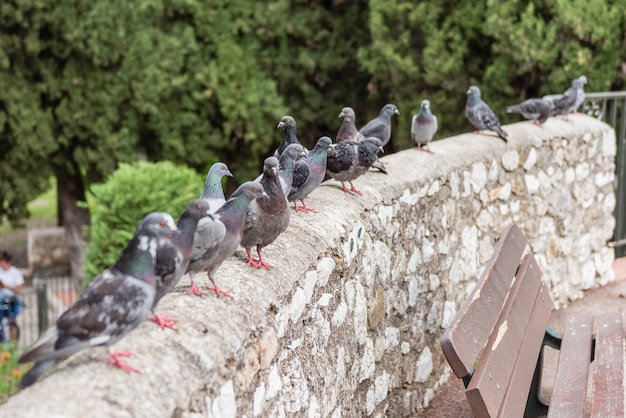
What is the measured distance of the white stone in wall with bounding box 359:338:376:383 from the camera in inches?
148

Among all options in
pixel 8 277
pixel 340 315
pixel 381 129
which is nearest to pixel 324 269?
pixel 340 315

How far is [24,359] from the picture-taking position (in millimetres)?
1939

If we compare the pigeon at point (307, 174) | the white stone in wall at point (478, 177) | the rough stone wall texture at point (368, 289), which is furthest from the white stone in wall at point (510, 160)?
the pigeon at point (307, 174)

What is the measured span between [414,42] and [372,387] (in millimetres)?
10684

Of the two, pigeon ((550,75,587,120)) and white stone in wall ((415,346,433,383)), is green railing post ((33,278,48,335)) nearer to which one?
pigeon ((550,75,587,120))

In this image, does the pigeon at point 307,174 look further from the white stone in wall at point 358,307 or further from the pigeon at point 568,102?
the pigeon at point 568,102

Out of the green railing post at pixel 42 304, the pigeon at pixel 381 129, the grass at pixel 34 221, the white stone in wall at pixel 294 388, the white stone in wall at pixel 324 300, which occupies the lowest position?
the grass at pixel 34 221

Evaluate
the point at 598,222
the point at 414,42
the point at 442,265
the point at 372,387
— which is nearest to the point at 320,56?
the point at 414,42

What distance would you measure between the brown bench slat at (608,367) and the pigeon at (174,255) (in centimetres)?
199

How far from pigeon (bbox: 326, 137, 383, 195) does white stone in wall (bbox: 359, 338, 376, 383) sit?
2.56 ft

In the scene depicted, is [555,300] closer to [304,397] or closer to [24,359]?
[304,397]

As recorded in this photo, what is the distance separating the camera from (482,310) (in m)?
3.57

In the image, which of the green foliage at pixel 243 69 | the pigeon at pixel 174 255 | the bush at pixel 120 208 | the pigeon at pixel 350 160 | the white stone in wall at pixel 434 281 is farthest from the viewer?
the green foliage at pixel 243 69

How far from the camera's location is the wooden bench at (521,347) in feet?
10.3
